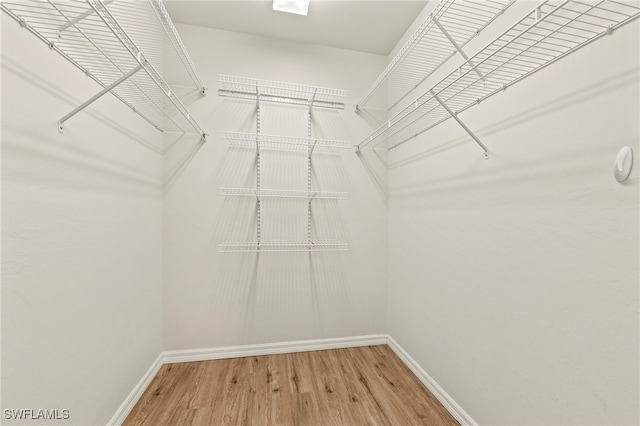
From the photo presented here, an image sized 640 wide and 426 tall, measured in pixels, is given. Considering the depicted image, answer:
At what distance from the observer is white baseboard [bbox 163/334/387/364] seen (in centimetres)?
195

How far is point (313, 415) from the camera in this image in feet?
4.73

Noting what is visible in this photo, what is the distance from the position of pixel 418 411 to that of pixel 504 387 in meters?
0.55

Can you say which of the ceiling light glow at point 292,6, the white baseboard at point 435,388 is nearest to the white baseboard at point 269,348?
the white baseboard at point 435,388

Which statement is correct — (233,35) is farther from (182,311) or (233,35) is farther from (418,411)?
(418,411)

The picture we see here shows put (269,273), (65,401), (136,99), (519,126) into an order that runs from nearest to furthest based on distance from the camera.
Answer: (65,401) → (519,126) → (136,99) → (269,273)

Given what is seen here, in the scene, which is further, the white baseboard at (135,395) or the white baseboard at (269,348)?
the white baseboard at (269,348)

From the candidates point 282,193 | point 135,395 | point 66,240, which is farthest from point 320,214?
point 135,395

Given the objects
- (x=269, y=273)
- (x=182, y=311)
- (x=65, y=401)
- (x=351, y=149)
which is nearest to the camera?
(x=65, y=401)

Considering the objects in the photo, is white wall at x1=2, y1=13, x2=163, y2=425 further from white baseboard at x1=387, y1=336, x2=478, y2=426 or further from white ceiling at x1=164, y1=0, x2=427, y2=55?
white baseboard at x1=387, y1=336, x2=478, y2=426

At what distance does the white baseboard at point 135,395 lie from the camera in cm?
134

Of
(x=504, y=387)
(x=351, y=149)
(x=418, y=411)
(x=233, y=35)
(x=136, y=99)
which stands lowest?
(x=418, y=411)

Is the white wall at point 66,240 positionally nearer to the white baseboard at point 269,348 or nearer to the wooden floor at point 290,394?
the wooden floor at point 290,394

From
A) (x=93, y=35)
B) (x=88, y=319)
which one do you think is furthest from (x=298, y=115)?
(x=88, y=319)

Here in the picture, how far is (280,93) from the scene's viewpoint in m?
2.09
